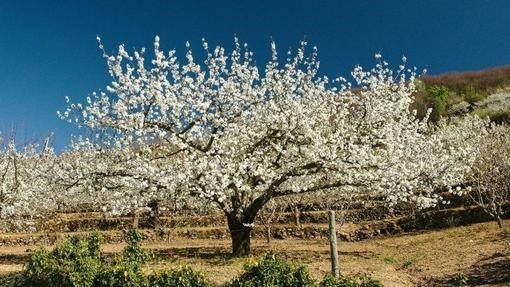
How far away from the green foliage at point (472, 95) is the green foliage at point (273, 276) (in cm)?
6591

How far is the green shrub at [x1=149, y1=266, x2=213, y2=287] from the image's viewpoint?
11.4 metres

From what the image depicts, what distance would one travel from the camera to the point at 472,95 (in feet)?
238

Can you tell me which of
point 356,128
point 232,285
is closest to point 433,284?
point 356,128

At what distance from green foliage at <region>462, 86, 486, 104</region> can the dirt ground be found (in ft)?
152

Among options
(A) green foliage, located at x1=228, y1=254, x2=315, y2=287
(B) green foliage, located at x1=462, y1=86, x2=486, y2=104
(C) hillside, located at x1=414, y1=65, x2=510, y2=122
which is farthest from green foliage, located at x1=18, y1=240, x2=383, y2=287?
(B) green foliage, located at x1=462, y1=86, x2=486, y2=104

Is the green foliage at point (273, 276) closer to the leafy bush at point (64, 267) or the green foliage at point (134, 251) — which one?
the leafy bush at point (64, 267)

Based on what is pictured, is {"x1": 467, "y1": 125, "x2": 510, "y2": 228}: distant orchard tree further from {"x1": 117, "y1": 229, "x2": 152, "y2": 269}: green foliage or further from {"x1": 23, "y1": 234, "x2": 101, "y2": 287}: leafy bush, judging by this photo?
{"x1": 23, "y1": 234, "x2": 101, "y2": 287}: leafy bush

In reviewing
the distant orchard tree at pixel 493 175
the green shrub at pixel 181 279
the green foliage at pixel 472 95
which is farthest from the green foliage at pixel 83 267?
the green foliage at pixel 472 95

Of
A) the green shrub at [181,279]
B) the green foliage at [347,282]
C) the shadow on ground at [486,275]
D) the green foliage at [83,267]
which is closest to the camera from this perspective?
the green foliage at [347,282]

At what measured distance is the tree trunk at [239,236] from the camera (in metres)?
21.6

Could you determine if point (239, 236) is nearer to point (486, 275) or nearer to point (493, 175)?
point (486, 275)

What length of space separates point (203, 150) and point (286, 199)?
44.7 ft

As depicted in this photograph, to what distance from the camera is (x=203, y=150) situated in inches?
780

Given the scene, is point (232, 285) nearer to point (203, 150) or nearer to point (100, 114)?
point (203, 150)
